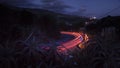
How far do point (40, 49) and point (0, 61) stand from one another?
82 centimetres

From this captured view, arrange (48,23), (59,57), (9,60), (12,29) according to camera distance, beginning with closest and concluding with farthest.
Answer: (9,60), (59,57), (12,29), (48,23)

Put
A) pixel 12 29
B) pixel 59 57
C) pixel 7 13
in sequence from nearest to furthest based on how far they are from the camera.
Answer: pixel 59 57, pixel 12 29, pixel 7 13

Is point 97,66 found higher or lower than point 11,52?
lower

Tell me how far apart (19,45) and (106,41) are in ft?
5.97

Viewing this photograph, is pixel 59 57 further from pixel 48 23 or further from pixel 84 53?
pixel 48 23

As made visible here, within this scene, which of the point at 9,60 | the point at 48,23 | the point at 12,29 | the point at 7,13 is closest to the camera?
the point at 9,60

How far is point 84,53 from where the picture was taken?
5.20 m

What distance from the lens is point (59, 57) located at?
5.09 meters

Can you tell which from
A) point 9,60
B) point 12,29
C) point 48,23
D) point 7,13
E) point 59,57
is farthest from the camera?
point 48,23

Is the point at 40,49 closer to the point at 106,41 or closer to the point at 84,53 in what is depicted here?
the point at 84,53

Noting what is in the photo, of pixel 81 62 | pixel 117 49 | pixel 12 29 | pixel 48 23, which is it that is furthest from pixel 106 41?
pixel 48 23

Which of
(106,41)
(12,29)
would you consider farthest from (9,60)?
(12,29)

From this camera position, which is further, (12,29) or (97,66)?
(12,29)

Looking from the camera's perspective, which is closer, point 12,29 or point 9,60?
point 9,60
